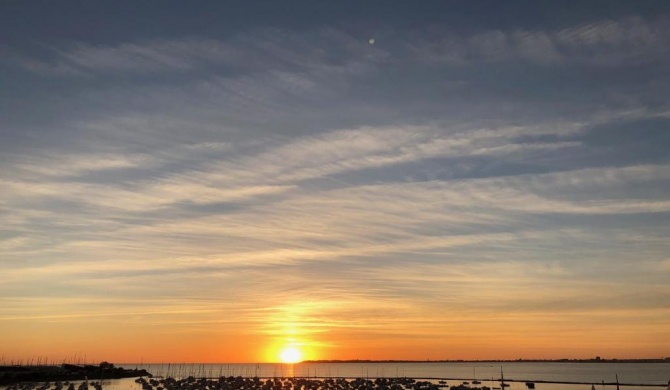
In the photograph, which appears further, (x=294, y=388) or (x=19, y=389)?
(x=294, y=388)

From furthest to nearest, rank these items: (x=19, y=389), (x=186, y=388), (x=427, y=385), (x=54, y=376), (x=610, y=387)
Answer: (x=54, y=376) < (x=610, y=387) < (x=427, y=385) < (x=186, y=388) < (x=19, y=389)

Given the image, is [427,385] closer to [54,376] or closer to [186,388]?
[186,388]

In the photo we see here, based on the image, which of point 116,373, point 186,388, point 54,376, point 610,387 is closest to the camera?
point 186,388

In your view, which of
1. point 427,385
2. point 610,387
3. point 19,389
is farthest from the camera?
point 610,387

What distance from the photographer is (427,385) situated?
122 metres

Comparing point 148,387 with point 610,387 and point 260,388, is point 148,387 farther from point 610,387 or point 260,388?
point 610,387

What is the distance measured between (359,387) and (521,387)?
46.4 meters

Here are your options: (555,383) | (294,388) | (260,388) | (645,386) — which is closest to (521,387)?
(555,383)

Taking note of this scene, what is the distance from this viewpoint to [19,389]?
4193 inches

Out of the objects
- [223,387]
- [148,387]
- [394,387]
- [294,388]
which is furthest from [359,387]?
[148,387]

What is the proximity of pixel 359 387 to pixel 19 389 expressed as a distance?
64578mm

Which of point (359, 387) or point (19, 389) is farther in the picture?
point (359, 387)

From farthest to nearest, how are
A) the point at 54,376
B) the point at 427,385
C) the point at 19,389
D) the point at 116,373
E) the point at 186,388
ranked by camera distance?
the point at 116,373
the point at 54,376
the point at 427,385
the point at 186,388
the point at 19,389

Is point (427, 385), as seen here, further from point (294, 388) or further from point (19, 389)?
point (19, 389)
